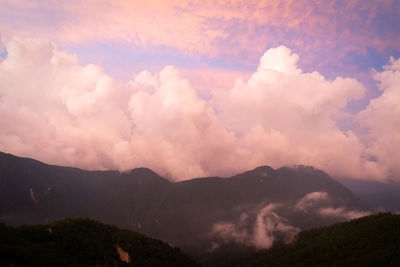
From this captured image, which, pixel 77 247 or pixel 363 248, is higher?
pixel 77 247

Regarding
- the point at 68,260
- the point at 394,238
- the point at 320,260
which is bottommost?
the point at 320,260

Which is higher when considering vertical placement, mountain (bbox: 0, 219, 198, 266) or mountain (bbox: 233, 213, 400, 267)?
mountain (bbox: 0, 219, 198, 266)

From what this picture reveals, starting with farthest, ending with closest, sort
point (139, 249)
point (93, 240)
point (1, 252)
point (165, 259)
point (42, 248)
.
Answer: point (165, 259) < point (139, 249) < point (93, 240) < point (42, 248) < point (1, 252)

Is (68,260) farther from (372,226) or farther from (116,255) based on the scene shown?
(372,226)

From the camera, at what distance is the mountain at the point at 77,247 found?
99.7 metres

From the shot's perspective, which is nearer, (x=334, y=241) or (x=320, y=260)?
(x=320, y=260)

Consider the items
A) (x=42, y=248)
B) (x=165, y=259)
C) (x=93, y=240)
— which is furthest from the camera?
(x=165, y=259)

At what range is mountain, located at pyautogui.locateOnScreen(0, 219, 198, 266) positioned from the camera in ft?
327

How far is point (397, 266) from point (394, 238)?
3293 cm

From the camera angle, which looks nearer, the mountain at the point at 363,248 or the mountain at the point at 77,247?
the mountain at the point at 77,247

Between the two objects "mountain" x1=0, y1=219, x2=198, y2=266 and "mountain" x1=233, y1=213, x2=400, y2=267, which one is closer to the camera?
"mountain" x1=0, y1=219, x2=198, y2=266

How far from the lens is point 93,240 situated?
144250 millimetres

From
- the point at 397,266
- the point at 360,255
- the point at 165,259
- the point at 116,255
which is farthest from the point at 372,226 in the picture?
the point at 116,255

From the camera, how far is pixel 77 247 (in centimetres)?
13212
